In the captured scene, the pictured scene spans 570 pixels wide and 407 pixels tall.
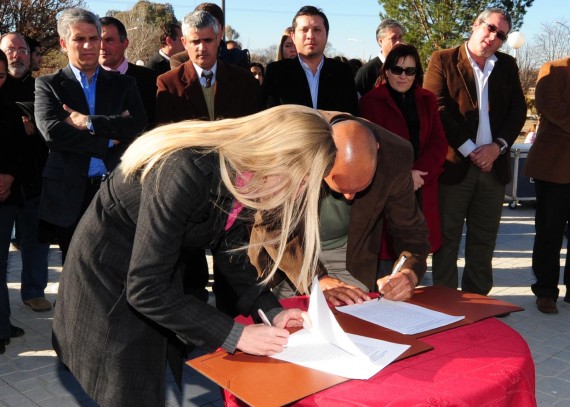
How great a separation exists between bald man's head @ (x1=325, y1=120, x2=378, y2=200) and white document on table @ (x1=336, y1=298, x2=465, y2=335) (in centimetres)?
46

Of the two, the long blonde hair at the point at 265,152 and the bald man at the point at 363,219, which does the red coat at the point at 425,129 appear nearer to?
the bald man at the point at 363,219

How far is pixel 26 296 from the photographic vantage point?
15.5 ft

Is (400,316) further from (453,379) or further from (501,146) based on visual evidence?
(501,146)

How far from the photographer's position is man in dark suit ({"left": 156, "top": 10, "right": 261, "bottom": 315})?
4.29 m

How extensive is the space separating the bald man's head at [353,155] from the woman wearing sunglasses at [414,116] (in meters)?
2.12

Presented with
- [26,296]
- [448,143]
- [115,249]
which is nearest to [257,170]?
[115,249]

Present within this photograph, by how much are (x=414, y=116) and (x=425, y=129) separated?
13 centimetres

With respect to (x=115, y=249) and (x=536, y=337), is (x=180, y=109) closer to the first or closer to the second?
(x=115, y=249)

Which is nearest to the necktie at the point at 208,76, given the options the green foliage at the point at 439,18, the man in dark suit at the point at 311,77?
the man in dark suit at the point at 311,77

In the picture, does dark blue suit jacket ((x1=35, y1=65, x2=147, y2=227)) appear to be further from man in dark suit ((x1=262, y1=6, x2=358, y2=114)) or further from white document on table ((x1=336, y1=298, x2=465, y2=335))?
white document on table ((x1=336, y1=298, x2=465, y2=335))

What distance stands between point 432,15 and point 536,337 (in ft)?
85.1

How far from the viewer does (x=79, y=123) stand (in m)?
3.73

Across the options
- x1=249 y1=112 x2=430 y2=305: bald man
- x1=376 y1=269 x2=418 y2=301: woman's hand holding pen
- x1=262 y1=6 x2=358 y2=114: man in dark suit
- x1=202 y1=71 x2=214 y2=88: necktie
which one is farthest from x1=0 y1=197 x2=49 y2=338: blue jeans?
x1=376 y1=269 x2=418 y2=301: woman's hand holding pen

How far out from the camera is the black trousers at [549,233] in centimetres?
491
